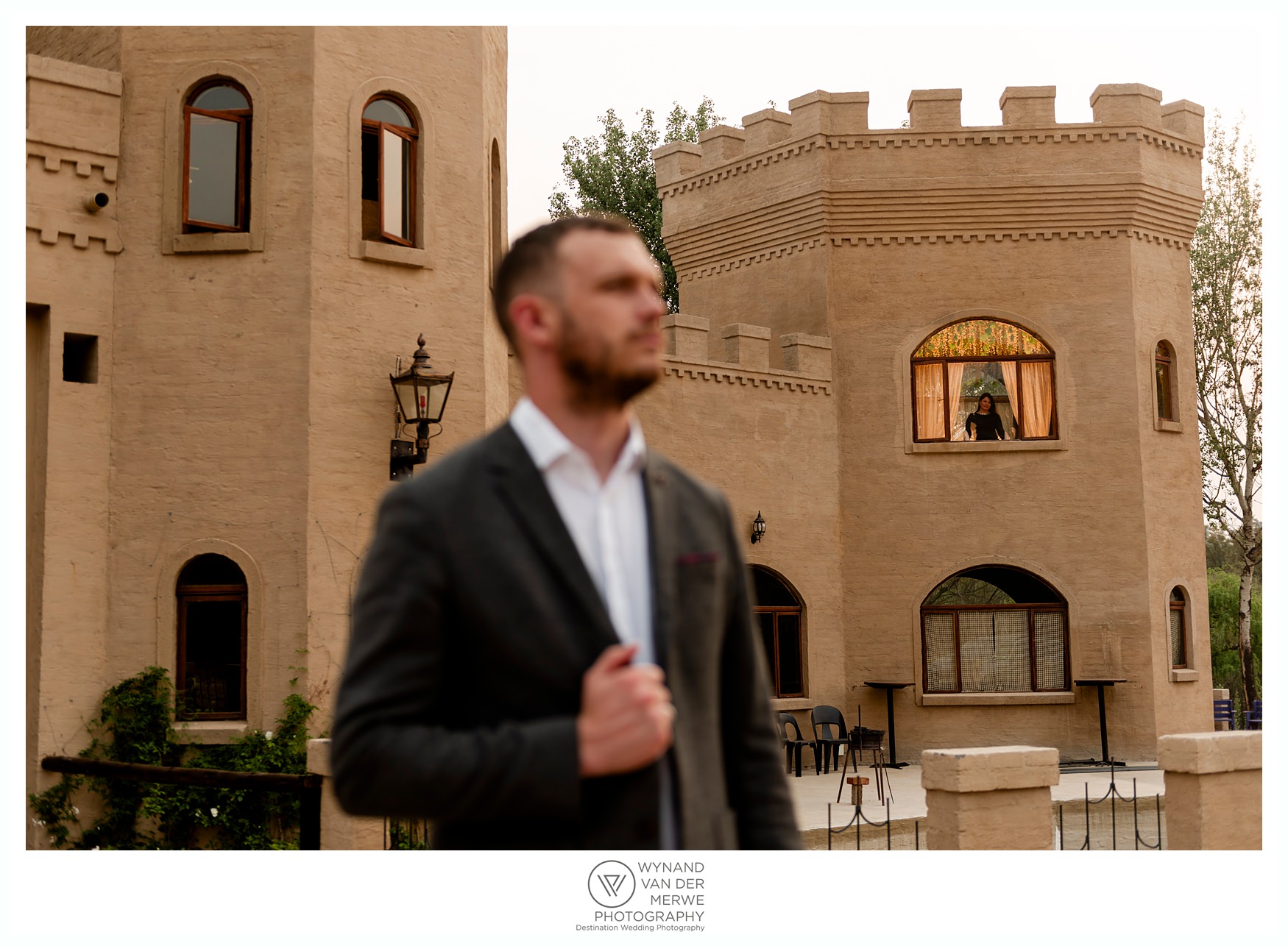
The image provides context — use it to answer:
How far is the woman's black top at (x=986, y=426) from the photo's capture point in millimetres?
17516

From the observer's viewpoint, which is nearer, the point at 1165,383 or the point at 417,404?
the point at 417,404

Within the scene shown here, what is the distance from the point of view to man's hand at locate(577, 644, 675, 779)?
73.0 inches

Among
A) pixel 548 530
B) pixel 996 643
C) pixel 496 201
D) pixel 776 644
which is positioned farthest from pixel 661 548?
pixel 996 643

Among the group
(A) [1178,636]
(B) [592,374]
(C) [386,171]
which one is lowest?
(A) [1178,636]

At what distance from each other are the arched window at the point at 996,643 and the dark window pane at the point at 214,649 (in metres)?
9.51

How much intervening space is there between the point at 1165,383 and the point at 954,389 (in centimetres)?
294

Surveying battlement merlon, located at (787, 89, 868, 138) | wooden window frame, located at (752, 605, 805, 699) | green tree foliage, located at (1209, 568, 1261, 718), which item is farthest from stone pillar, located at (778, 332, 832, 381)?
green tree foliage, located at (1209, 568, 1261, 718)

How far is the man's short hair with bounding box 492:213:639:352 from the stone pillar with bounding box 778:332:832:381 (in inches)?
608

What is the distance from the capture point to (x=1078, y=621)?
55.9 ft

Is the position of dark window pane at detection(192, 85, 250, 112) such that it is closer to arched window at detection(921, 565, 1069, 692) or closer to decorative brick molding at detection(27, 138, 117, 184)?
decorative brick molding at detection(27, 138, 117, 184)

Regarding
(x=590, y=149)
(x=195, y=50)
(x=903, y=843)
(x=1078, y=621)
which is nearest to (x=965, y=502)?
(x=1078, y=621)

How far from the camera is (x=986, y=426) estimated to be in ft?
57.6
